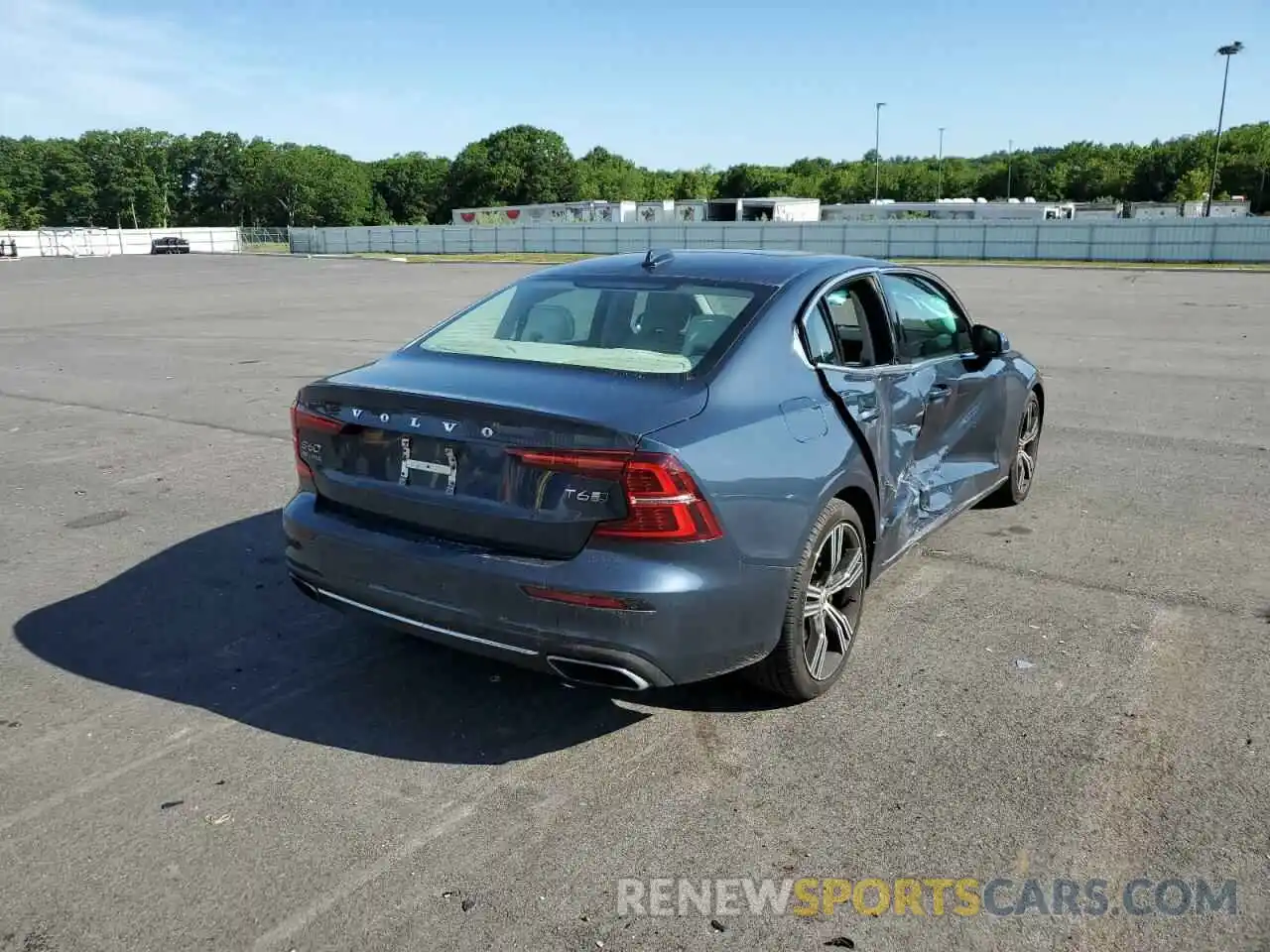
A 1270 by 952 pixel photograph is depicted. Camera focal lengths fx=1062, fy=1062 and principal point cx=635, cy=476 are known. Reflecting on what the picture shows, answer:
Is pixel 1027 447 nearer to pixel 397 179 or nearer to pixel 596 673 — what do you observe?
pixel 596 673

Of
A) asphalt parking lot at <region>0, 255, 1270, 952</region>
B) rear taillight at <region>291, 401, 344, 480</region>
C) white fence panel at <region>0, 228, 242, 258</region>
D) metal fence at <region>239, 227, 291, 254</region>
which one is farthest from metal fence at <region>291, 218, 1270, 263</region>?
white fence panel at <region>0, 228, 242, 258</region>

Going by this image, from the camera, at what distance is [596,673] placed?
3285mm

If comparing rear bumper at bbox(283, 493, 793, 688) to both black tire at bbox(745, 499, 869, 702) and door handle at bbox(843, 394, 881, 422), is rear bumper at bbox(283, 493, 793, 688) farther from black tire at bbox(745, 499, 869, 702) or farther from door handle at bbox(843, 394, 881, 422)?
door handle at bbox(843, 394, 881, 422)

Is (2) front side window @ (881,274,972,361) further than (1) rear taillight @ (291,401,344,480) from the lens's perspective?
Yes

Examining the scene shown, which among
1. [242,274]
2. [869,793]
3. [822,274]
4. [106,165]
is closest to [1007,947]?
[869,793]

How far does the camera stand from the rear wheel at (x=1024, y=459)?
21.0ft

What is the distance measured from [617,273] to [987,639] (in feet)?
7.28

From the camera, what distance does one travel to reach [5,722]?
12.5 feet

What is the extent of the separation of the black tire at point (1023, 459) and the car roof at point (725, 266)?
197cm

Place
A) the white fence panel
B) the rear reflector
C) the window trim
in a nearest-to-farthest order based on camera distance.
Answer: the rear reflector, the window trim, the white fence panel

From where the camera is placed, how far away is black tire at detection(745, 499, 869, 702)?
367cm

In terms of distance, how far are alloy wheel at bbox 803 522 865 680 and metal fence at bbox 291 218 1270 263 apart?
95.6ft

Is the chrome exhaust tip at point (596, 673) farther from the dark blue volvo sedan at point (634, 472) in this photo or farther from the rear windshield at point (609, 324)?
the rear windshield at point (609, 324)

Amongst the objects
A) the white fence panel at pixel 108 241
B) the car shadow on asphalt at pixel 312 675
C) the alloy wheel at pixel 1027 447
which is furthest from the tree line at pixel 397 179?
the car shadow on asphalt at pixel 312 675
